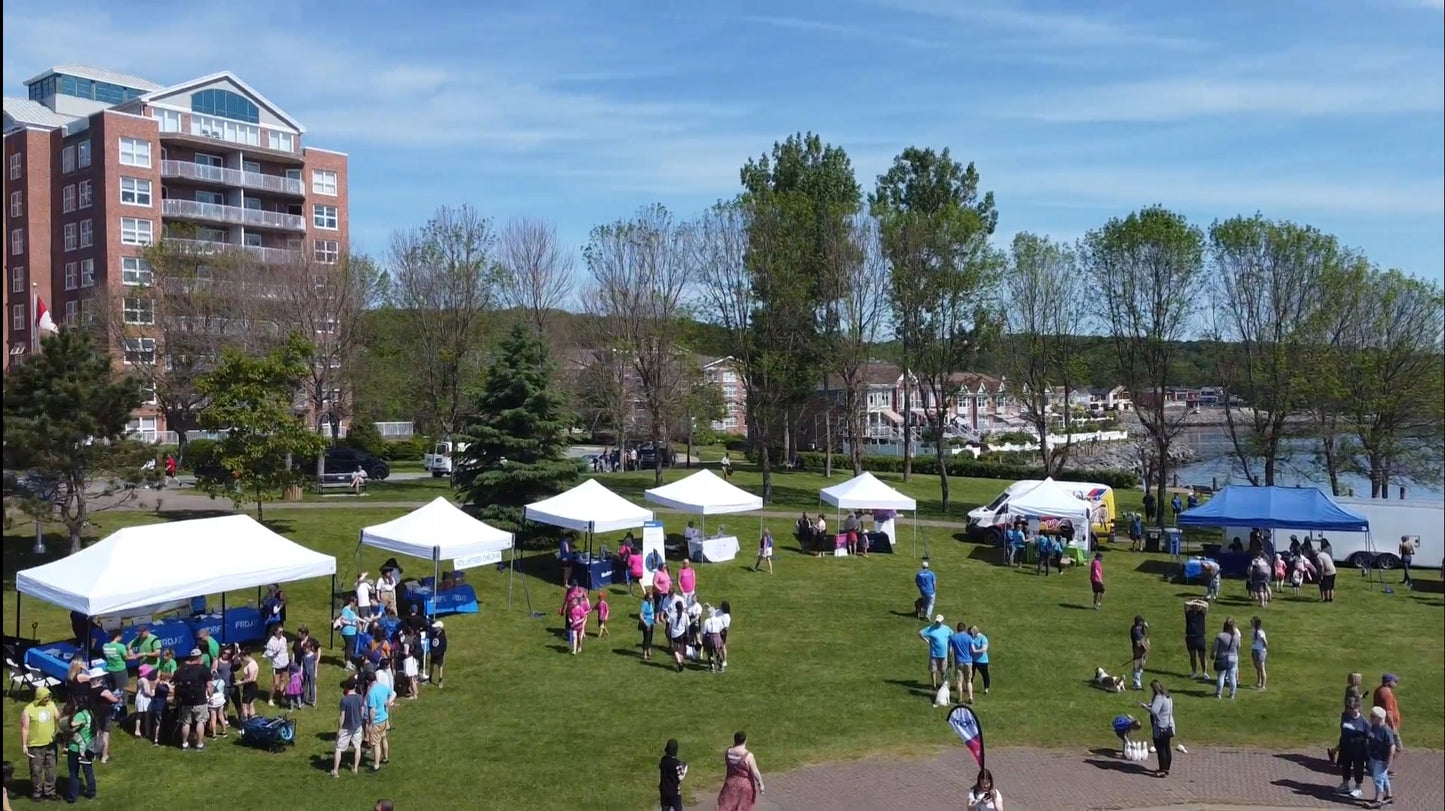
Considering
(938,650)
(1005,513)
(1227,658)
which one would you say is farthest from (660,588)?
(1005,513)

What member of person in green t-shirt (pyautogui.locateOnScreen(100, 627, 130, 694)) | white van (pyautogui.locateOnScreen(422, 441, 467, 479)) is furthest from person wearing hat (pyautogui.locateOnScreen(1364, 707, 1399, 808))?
white van (pyautogui.locateOnScreen(422, 441, 467, 479))

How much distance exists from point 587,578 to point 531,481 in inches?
220

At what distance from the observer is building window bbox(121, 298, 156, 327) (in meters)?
45.8

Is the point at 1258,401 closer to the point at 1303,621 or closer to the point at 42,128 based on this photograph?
the point at 1303,621

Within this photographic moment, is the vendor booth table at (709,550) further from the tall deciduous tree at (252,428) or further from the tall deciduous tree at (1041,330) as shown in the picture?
the tall deciduous tree at (1041,330)

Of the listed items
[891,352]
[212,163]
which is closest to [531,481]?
[891,352]

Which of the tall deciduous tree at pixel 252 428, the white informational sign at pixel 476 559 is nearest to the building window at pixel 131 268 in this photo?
the tall deciduous tree at pixel 252 428

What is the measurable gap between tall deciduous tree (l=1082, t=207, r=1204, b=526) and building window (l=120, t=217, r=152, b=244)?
5242cm

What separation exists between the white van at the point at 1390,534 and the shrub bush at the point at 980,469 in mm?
25138

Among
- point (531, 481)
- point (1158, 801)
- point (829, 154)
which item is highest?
point (829, 154)

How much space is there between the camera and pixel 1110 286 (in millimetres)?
44781

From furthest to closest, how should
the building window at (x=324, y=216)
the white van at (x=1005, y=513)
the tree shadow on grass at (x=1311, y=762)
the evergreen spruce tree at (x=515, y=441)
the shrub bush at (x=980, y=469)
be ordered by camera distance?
the building window at (x=324, y=216) → the shrub bush at (x=980, y=469) → the white van at (x=1005, y=513) → the evergreen spruce tree at (x=515, y=441) → the tree shadow on grass at (x=1311, y=762)

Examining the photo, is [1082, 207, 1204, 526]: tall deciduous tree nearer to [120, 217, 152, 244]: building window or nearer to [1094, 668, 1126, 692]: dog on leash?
[1094, 668, 1126, 692]: dog on leash

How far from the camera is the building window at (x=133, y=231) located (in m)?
62.6
